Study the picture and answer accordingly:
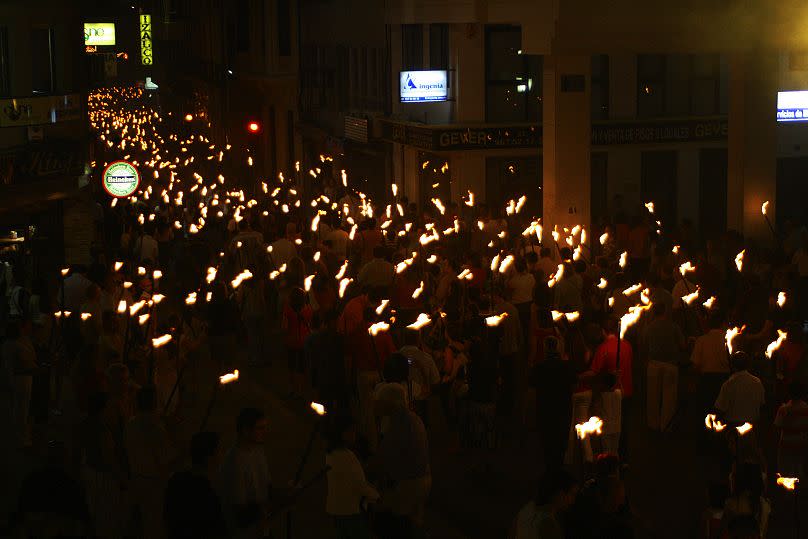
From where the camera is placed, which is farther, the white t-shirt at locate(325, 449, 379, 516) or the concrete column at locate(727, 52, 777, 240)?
the concrete column at locate(727, 52, 777, 240)

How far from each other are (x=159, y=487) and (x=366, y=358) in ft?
8.41

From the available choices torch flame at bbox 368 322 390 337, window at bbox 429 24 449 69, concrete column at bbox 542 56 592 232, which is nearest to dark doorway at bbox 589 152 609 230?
window at bbox 429 24 449 69

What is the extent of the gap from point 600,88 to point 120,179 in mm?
11852

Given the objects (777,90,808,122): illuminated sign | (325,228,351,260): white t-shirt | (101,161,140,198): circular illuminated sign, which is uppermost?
(777,90,808,122): illuminated sign

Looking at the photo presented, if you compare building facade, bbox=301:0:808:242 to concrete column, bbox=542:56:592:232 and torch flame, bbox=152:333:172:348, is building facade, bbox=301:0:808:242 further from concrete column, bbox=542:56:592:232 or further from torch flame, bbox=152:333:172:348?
torch flame, bbox=152:333:172:348

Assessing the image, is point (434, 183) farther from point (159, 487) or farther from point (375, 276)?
point (159, 487)

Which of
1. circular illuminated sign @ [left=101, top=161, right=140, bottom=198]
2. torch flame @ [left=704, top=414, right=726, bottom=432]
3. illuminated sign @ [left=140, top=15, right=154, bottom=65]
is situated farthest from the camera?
illuminated sign @ [left=140, top=15, right=154, bottom=65]

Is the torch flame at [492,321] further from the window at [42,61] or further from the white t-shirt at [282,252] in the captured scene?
the window at [42,61]

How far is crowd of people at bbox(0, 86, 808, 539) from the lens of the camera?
9430 mm

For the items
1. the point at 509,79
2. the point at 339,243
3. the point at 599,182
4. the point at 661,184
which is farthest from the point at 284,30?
the point at 339,243

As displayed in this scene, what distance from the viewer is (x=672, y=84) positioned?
31609 mm

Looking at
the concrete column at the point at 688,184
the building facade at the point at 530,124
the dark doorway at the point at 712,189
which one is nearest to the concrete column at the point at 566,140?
the building facade at the point at 530,124

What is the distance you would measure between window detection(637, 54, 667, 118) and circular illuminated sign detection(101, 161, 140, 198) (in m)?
12.3

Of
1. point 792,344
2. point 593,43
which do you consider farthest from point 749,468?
point 593,43
